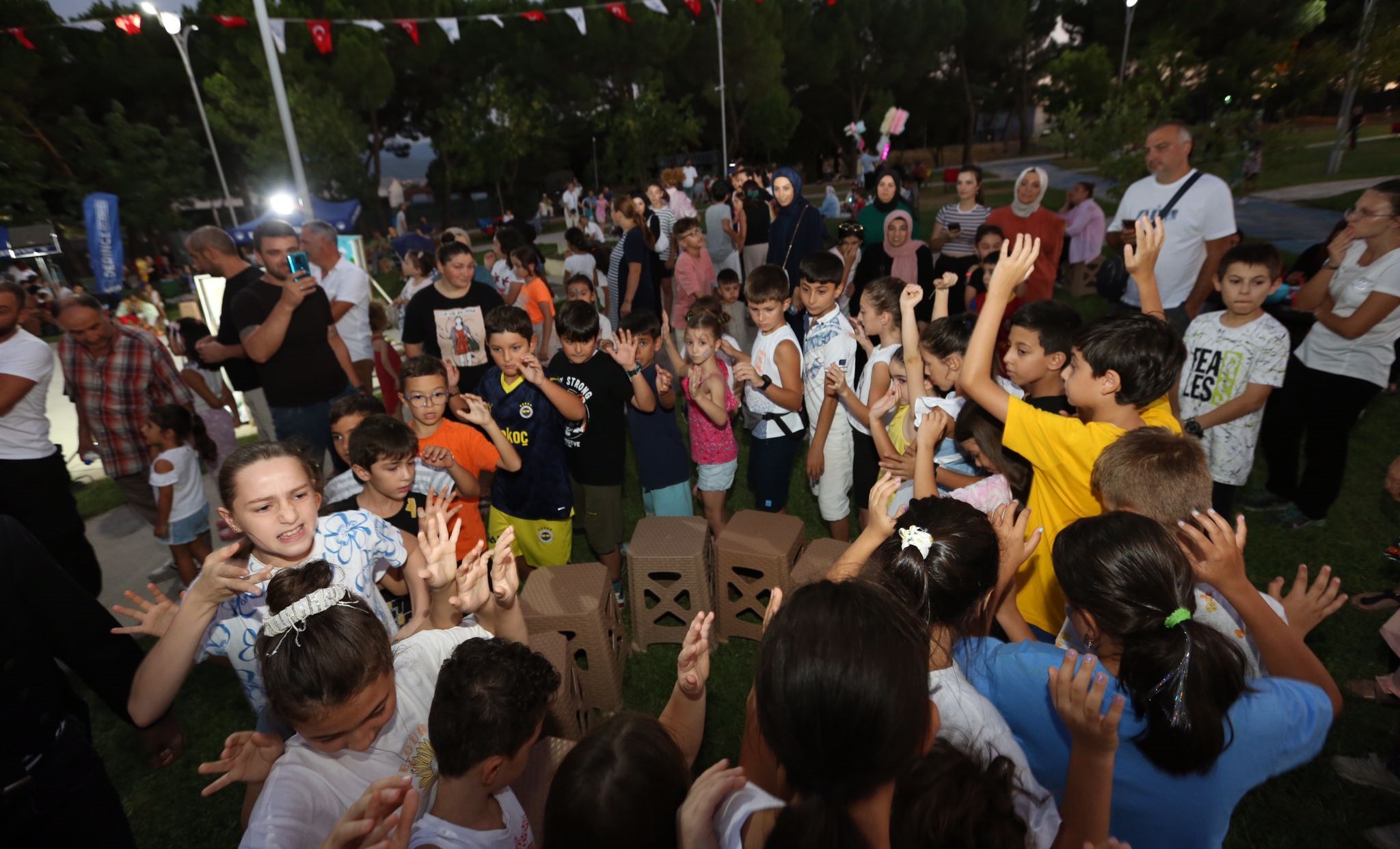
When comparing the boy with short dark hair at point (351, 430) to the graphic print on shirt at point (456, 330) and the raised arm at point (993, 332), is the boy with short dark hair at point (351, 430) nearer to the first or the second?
the graphic print on shirt at point (456, 330)

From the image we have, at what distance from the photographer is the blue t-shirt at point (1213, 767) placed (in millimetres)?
1489

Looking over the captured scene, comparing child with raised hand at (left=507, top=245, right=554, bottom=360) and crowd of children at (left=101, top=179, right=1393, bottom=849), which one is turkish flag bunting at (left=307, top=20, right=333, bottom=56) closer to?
child with raised hand at (left=507, top=245, right=554, bottom=360)

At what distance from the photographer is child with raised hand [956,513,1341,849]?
56.2 inches

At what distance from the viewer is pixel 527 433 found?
3504 mm

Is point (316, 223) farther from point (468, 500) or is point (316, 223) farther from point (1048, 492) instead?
point (1048, 492)

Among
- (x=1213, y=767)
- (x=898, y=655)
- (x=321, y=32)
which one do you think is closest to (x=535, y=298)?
(x=898, y=655)

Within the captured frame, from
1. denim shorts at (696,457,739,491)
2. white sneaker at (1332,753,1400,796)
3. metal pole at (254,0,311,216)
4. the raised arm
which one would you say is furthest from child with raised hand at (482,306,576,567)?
metal pole at (254,0,311,216)

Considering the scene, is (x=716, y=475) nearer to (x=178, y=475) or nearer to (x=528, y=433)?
(x=528, y=433)

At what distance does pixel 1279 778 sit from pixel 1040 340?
78.8 inches

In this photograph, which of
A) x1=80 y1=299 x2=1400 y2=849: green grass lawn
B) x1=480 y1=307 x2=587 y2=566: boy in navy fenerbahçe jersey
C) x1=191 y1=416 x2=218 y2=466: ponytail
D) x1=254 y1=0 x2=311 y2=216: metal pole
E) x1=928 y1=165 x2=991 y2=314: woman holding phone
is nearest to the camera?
x1=80 y1=299 x2=1400 y2=849: green grass lawn

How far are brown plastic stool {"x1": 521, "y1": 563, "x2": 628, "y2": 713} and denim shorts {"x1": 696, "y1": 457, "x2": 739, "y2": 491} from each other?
3.10 feet

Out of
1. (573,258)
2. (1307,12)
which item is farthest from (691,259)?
(1307,12)

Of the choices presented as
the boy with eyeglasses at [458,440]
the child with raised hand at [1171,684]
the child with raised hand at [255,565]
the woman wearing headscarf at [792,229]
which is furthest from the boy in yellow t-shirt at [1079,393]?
the woman wearing headscarf at [792,229]

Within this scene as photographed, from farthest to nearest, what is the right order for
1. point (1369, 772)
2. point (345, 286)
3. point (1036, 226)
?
point (1036, 226), point (345, 286), point (1369, 772)
